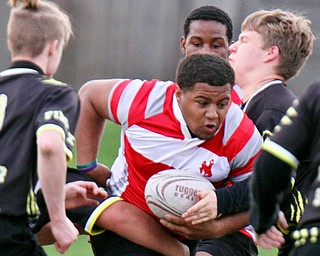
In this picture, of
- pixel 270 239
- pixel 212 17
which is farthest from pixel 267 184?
pixel 212 17

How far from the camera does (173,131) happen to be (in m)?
5.12

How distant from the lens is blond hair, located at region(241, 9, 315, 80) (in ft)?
19.1

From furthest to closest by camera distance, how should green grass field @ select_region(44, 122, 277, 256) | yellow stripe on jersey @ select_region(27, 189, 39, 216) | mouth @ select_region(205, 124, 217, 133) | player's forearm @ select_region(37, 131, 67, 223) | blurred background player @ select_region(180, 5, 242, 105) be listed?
green grass field @ select_region(44, 122, 277, 256) → blurred background player @ select_region(180, 5, 242, 105) → mouth @ select_region(205, 124, 217, 133) → yellow stripe on jersey @ select_region(27, 189, 39, 216) → player's forearm @ select_region(37, 131, 67, 223)

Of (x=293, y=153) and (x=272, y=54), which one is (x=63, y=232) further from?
(x=272, y=54)

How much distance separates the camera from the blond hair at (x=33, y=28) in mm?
4727

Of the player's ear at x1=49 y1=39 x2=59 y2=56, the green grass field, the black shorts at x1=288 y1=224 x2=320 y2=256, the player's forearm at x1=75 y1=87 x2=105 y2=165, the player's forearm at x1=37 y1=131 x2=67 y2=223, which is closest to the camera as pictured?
the black shorts at x1=288 y1=224 x2=320 y2=256

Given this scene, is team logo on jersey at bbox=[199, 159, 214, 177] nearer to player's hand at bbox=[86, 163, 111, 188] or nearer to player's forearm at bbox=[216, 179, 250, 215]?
player's forearm at bbox=[216, 179, 250, 215]

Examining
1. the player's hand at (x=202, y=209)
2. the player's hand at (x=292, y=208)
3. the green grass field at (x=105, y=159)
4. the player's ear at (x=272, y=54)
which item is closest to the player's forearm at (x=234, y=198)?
the player's hand at (x=202, y=209)

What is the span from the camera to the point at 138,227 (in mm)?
5090

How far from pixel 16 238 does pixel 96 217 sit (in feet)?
2.09

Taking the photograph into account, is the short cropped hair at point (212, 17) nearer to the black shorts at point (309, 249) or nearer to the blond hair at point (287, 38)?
the blond hair at point (287, 38)

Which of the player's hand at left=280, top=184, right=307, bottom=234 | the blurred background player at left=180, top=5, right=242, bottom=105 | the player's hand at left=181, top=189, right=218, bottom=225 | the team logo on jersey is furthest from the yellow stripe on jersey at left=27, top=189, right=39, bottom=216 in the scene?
the blurred background player at left=180, top=5, right=242, bottom=105

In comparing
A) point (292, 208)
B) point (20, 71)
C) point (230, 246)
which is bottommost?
point (230, 246)

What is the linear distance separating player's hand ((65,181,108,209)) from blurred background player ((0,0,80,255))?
0.96ft
